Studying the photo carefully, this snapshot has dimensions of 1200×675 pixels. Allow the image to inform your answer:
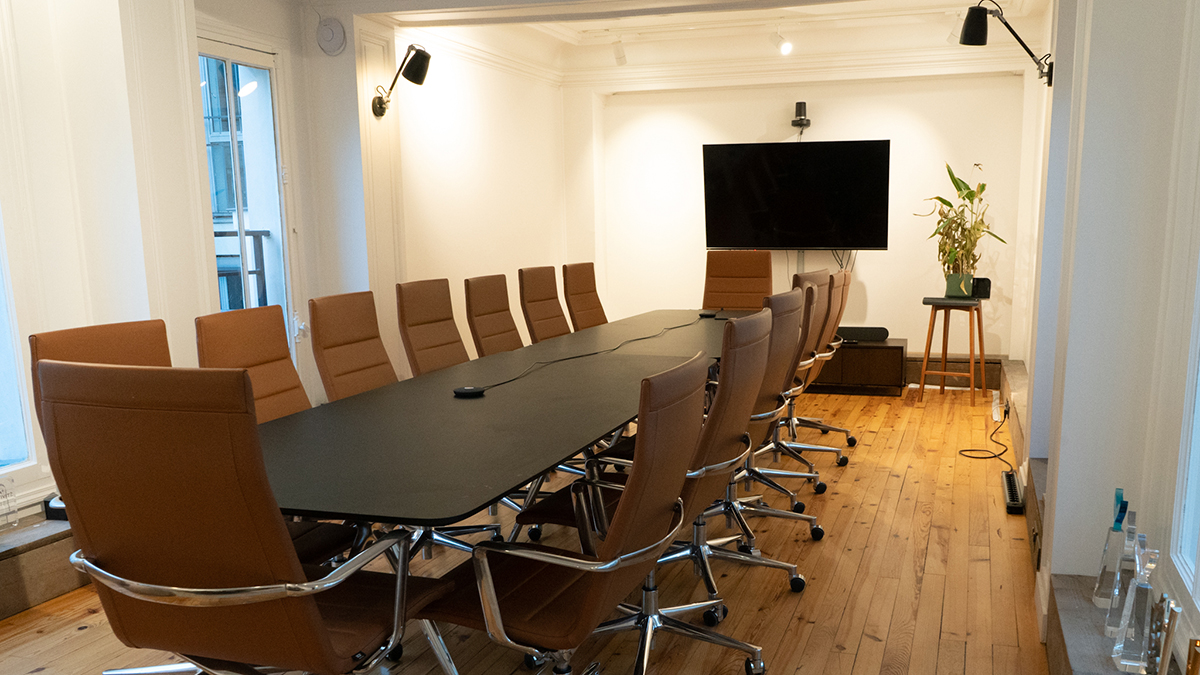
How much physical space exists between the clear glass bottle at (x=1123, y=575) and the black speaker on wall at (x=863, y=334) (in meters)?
4.89

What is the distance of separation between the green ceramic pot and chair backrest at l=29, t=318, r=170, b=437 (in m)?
5.66

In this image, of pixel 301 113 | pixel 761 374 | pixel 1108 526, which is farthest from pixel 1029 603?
pixel 301 113

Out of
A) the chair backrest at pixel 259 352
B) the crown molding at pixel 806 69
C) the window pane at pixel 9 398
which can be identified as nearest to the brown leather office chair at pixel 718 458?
the chair backrest at pixel 259 352

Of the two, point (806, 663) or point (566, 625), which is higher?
point (566, 625)

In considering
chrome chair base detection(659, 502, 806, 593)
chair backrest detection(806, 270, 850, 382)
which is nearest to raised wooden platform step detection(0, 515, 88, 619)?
chrome chair base detection(659, 502, 806, 593)

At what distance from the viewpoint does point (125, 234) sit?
4078 millimetres

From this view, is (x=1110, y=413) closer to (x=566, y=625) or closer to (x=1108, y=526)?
(x=1108, y=526)

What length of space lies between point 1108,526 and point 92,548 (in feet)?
8.77

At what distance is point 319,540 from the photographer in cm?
272

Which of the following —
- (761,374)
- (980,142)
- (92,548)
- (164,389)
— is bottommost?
(92,548)

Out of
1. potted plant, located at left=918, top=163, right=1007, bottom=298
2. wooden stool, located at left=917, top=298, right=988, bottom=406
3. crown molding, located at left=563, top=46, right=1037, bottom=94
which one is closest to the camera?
wooden stool, located at left=917, top=298, right=988, bottom=406

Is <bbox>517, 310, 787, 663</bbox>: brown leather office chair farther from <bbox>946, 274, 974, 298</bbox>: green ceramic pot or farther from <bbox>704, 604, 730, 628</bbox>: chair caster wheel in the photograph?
<bbox>946, 274, 974, 298</bbox>: green ceramic pot

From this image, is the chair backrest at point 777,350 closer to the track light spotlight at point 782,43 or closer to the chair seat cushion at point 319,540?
the chair seat cushion at point 319,540

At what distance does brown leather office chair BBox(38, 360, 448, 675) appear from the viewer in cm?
165
